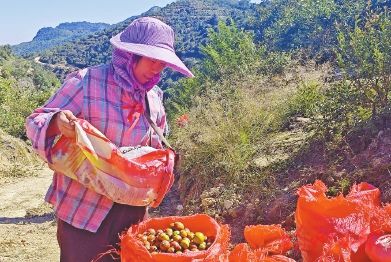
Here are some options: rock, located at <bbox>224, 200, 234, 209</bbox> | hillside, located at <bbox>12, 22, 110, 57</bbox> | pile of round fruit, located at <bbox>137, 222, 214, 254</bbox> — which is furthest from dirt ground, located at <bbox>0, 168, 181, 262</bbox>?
hillside, located at <bbox>12, 22, 110, 57</bbox>

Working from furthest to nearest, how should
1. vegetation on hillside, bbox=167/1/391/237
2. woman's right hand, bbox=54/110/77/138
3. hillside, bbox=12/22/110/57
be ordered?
1. hillside, bbox=12/22/110/57
2. vegetation on hillside, bbox=167/1/391/237
3. woman's right hand, bbox=54/110/77/138

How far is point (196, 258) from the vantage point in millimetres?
1818

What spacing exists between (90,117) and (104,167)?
198 mm

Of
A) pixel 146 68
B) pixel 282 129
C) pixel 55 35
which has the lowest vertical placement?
pixel 55 35

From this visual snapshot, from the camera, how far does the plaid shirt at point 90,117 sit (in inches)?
72.4

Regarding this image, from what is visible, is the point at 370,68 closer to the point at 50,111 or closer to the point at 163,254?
the point at 163,254

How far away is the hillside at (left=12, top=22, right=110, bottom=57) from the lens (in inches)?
5571

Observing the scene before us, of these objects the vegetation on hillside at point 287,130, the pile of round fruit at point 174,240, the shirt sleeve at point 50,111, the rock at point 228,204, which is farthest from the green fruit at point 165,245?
the rock at point 228,204

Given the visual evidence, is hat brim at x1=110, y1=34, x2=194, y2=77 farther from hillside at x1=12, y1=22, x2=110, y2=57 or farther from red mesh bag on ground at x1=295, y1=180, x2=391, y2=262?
hillside at x1=12, y1=22, x2=110, y2=57

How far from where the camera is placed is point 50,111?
1791mm

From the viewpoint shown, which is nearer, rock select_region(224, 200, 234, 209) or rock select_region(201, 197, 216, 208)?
rock select_region(224, 200, 234, 209)

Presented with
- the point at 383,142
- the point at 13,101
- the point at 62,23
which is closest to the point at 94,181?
the point at 383,142

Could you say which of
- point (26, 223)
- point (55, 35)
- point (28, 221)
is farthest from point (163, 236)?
point (55, 35)

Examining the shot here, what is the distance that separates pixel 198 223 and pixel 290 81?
246 inches
